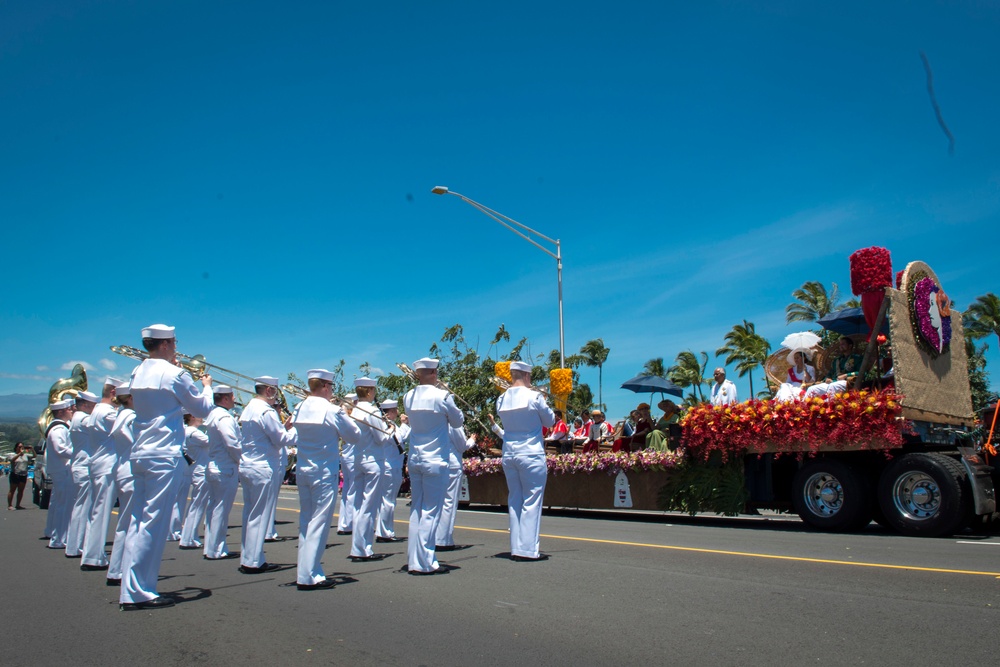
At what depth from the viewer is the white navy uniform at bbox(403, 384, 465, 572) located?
25.5 ft

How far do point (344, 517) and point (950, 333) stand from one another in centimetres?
924

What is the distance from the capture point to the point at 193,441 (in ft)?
37.7

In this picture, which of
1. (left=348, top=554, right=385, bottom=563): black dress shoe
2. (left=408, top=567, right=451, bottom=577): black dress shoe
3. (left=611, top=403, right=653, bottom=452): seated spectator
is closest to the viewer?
(left=408, top=567, right=451, bottom=577): black dress shoe

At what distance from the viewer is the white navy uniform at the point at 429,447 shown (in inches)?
306

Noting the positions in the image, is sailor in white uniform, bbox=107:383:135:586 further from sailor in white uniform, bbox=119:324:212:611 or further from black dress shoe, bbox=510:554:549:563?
black dress shoe, bbox=510:554:549:563

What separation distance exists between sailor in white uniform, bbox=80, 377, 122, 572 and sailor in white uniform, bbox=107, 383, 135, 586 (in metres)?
0.21

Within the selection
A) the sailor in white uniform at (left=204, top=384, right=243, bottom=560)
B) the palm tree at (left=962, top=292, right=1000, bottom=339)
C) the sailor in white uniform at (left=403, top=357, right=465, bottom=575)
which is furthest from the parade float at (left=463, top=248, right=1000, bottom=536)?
the palm tree at (left=962, top=292, right=1000, bottom=339)

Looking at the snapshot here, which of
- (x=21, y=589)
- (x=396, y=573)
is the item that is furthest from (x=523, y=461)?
(x=21, y=589)

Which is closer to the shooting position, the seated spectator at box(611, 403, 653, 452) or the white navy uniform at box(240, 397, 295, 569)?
the white navy uniform at box(240, 397, 295, 569)

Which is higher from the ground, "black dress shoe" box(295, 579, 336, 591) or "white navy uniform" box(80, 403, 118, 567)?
"white navy uniform" box(80, 403, 118, 567)

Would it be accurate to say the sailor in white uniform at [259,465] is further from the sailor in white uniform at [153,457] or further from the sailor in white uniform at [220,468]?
the sailor in white uniform at [153,457]

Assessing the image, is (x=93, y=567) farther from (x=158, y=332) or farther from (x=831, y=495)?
(x=831, y=495)

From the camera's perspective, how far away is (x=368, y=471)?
9852mm

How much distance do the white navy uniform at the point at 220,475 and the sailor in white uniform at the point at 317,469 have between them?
2.12 meters
